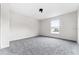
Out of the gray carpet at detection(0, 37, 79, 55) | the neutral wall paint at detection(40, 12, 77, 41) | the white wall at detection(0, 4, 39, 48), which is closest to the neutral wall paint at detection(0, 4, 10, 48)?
the white wall at detection(0, 4, 39, 48)

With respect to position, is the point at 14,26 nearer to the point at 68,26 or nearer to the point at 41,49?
the point at 41,49

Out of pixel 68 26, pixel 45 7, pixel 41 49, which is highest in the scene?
pixel 45 7

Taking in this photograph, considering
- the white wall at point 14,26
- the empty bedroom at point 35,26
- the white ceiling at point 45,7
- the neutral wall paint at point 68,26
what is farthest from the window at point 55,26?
the white wall at point 14,26

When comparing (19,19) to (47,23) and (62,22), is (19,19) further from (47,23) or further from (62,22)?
(62,22)

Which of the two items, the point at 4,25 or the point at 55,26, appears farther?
the point at 55,26

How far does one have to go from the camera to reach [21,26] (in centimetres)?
→ 511

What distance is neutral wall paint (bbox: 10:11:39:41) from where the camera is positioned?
4.39 metres

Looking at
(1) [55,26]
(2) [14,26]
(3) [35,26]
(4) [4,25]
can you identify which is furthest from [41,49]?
(3) [35,26]

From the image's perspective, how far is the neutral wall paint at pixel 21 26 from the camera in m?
4.39

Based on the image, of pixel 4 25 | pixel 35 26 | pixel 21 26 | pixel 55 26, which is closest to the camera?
pixel 4 25

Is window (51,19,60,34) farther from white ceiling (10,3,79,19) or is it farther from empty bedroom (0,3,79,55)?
white ceiling (10,3,79,19)

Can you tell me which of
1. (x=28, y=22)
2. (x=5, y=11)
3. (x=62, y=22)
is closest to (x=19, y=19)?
(x=28, y=22)
